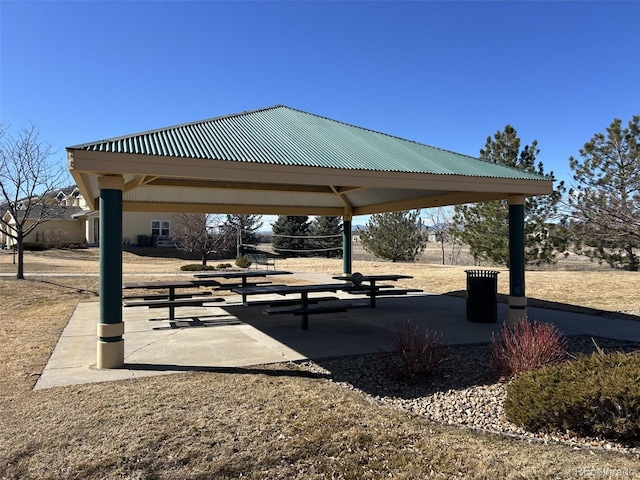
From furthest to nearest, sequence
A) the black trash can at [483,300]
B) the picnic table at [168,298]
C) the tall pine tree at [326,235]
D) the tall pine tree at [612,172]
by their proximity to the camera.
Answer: the tall pine tree at [326,235] < the tall pine tree at [612,172] < the black trash can at [483,300] < the picnic table at [168,298]

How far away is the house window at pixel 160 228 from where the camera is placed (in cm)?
4297

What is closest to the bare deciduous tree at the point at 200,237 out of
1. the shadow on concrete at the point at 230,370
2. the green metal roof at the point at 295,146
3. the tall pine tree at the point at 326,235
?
the tall pine tree at the point at 326,235

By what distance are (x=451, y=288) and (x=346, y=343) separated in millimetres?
9683

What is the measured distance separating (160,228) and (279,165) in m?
38.3

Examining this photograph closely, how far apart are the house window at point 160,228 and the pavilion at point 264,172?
30494 mm

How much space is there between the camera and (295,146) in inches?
328

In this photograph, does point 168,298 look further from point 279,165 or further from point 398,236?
point 398,236

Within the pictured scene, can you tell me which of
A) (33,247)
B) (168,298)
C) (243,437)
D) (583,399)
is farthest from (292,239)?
(583,399)

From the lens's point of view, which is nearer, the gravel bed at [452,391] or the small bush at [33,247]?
the gravel bed at [452,391]

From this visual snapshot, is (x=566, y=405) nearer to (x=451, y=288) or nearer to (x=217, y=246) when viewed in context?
(x=451, y=288)

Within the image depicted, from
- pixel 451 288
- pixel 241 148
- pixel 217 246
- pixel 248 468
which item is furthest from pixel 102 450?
pixel 217 246

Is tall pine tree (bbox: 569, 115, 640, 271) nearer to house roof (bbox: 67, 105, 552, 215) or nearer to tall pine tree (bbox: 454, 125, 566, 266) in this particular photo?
tall pine tree (bbox: 454, 125, 566, 266)

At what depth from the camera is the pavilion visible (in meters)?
6.52

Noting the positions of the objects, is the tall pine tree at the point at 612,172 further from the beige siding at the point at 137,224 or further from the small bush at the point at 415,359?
the beige siding at the point at 137,224
